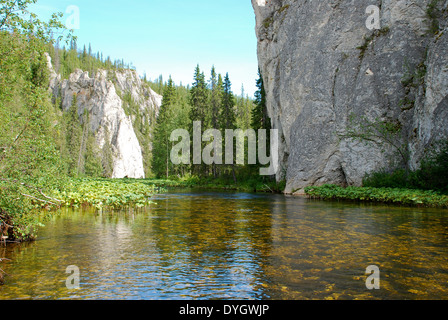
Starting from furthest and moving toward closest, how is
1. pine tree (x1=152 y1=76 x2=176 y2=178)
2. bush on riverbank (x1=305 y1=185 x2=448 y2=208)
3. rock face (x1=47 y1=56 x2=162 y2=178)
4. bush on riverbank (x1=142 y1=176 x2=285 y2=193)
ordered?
rock face (x1=47 y1=56 x2=162 y2=178), pine tree (x1=152 y1=76 x2=176 y2=178), bush on riverbank (x1=142 y1=176 x2=285 y2=193), bush on riverbank (x1=305 y1=185 x2=448 y2=208)

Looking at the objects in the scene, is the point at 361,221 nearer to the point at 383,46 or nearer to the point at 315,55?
the point at 383,46

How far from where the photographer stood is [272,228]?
13352 millimetres

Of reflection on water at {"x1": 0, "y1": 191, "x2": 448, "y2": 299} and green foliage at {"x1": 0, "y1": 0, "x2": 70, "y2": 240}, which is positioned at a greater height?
green foliage at {"x1": 0, "y1": 0, "x2": 70, "y2": 240}

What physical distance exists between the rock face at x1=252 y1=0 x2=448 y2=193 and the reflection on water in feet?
39.2

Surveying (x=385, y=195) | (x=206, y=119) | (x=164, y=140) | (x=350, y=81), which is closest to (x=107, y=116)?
(x=164, y=140)

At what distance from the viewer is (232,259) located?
8828 mm

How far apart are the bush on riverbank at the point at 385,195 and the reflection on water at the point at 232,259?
4.35m

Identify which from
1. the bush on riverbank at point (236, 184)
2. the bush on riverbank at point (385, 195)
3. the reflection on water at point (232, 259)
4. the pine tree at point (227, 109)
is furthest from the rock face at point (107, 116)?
the reflection on water at point (232, 259)

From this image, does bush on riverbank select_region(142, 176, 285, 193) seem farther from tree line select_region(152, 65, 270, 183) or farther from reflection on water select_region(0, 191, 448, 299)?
reflection on water select_region(0, 191, 448, 299)

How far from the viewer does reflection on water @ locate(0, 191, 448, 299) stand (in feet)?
21.2

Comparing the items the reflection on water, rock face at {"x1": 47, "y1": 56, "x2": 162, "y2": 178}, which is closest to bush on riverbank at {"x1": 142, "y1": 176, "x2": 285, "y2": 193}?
the reflection on water

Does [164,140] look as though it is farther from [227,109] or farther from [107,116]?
[107,116]
